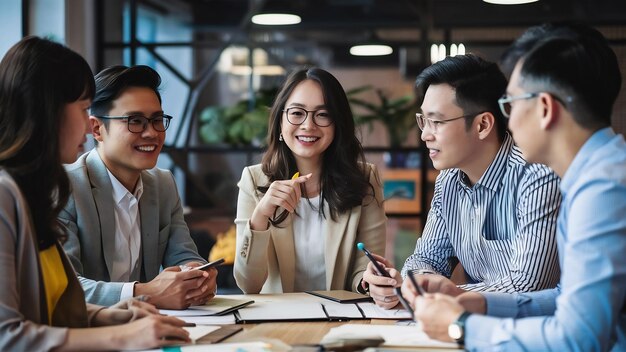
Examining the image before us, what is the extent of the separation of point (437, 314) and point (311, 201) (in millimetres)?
1378

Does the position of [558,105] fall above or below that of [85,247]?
above

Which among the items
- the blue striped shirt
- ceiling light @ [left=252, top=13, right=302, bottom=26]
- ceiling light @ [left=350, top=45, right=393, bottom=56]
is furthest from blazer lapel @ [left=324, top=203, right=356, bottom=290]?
ceiling light @ [left=252, top=13, right=302, bottom=26]

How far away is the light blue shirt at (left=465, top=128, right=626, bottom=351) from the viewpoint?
1655 mm

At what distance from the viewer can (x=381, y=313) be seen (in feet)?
7.86

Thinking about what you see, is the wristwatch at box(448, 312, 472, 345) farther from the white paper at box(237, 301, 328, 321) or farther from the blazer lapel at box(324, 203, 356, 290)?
the blazer lapel at box(324, 203, 356, 290)

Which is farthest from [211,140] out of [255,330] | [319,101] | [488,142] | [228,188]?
[255,330]

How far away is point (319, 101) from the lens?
3.11m

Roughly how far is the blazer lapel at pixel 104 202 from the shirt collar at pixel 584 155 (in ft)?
5.15

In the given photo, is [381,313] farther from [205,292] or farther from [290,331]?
[205,292]

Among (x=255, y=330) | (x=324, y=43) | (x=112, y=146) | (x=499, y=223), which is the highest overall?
(x=324, y=43)

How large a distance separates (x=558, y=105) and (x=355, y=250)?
4.58 ft

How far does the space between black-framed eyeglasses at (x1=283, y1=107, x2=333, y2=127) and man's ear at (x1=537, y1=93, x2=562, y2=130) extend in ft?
4.40

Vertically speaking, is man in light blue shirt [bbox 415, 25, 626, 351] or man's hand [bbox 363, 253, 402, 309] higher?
man in light blue shirt [bbox 415, 25, 626, 351]

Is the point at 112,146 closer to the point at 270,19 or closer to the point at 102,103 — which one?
the point at 102,103
